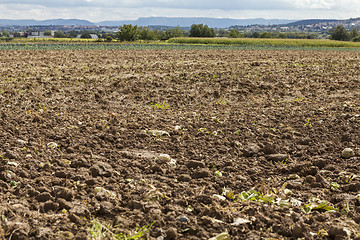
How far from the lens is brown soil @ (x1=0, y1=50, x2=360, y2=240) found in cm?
377

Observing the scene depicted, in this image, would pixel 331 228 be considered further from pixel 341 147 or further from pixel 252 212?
pixel 341 147

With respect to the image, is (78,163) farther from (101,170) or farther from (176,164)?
(176,164)

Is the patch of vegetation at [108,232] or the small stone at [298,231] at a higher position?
the small stone at [298,231]

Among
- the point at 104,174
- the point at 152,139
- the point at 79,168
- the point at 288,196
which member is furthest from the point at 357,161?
the point at 79,168

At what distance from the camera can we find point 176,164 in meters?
5.77

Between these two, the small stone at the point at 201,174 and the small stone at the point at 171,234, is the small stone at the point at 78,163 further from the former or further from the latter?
the small stone at the point at 171,234

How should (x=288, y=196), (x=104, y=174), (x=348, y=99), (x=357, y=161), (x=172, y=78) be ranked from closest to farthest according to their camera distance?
(x=288, y=196)
(x=104, y=174)
(x=357, y=161)
(x=348, y=99)
(x=172, y=78)

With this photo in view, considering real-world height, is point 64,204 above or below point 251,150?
below

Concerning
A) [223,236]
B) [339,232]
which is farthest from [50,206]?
[339,232]

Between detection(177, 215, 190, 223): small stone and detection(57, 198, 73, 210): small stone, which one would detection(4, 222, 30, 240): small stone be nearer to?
detection(57, 198, 73, 210): small stone

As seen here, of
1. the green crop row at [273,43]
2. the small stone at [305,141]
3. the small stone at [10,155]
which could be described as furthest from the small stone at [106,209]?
the green crop row at [273,43]

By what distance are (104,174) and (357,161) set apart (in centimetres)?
423

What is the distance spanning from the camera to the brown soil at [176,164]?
3.77 metres

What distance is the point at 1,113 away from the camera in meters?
8.22
